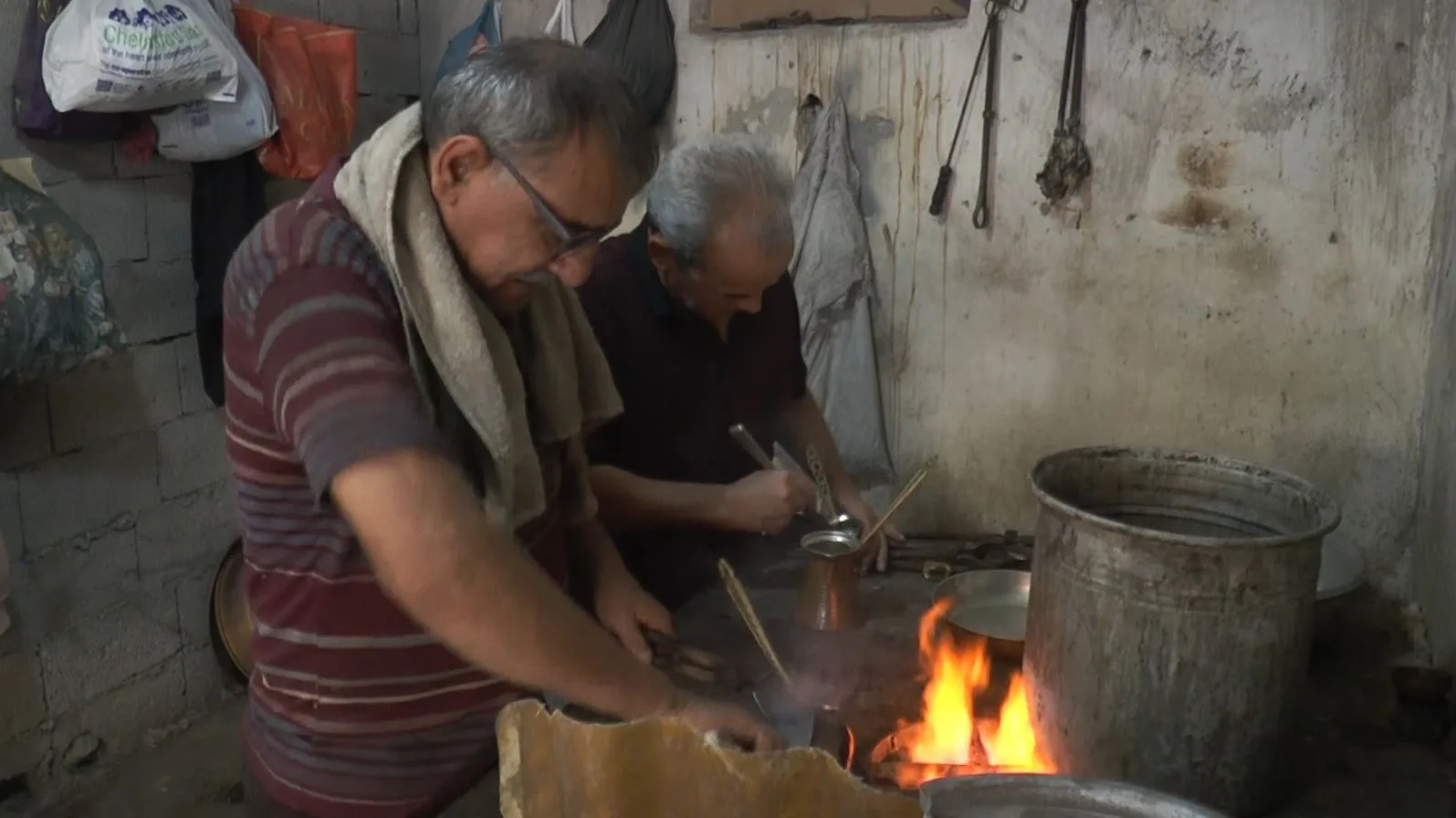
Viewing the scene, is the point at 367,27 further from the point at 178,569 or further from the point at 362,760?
the point at 362,760

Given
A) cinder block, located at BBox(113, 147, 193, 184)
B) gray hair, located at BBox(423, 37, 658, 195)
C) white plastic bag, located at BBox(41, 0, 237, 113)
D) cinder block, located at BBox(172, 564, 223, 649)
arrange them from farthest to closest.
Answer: cinder block, located at BBox(172, 564, 223, 649) → cinder block, located at BBox(113, 147, 193, 184) → white plastic bag, located at BBox(41, 0, 237, 113) → gray hair, located at BBox(423, 37, 658, 195)

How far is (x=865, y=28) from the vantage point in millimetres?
2877

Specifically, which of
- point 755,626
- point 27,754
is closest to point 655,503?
point 755,626

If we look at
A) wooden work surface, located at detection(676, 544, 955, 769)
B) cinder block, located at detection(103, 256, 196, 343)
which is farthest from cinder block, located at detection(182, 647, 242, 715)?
wooden work surface, located at detection(676, 544, 955, 769)

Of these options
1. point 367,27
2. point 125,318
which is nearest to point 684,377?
point 125,318

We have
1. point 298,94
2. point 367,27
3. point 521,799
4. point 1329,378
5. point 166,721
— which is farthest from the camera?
point 367,27

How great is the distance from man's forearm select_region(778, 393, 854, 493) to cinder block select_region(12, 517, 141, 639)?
166 centimetres

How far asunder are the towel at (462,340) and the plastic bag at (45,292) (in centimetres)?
129

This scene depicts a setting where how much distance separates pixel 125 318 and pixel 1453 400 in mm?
2948

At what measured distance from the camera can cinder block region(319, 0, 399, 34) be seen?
3199 millimetres

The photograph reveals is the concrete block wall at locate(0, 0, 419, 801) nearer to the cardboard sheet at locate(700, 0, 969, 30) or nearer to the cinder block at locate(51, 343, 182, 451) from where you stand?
the cinder block at locate(51, 343, 182, 451)

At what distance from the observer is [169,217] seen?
284 cm

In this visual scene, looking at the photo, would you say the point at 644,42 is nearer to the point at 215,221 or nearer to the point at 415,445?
the point at 215,221

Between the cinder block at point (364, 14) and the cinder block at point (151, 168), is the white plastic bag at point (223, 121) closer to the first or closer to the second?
the cinder block at point (151, 168)
